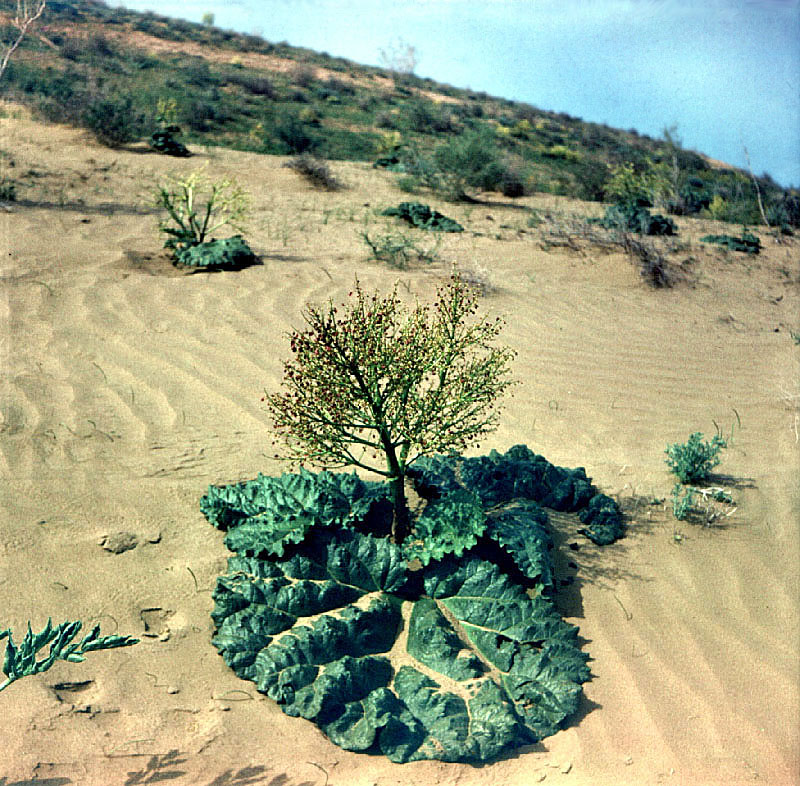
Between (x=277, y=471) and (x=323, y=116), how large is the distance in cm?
2128

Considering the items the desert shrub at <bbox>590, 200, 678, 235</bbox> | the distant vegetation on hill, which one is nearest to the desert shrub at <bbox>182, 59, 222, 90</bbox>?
the distant vegetation on hill

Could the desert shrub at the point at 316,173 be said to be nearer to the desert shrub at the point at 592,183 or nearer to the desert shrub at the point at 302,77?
the desert shrub at the point at 592,183

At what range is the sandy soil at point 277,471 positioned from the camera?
276 cm

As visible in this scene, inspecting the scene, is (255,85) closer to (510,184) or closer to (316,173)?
(316,173)

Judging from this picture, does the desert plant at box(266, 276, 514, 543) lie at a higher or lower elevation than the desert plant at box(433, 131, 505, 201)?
lower

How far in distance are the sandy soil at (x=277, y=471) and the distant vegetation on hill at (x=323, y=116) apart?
551 cm

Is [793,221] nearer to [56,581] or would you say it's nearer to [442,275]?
[442,275]

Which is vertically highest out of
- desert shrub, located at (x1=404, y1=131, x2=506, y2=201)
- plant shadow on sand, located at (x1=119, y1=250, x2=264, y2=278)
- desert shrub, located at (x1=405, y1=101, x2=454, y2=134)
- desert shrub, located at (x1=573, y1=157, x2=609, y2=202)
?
desert shrub, located at (x1=405, y1=101, x2=454, y2=134)

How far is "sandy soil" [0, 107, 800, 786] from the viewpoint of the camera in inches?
109

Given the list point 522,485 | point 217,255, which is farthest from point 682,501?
point 217,255

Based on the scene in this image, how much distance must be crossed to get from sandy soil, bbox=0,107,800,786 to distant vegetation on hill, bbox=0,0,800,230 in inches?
217

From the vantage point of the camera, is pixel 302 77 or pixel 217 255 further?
pixel 302 77

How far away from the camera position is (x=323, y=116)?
77.2 ft

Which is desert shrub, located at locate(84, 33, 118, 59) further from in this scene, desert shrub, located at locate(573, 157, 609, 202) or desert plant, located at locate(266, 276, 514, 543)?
desert plant, located at locate(266, 276, 514, 543)
